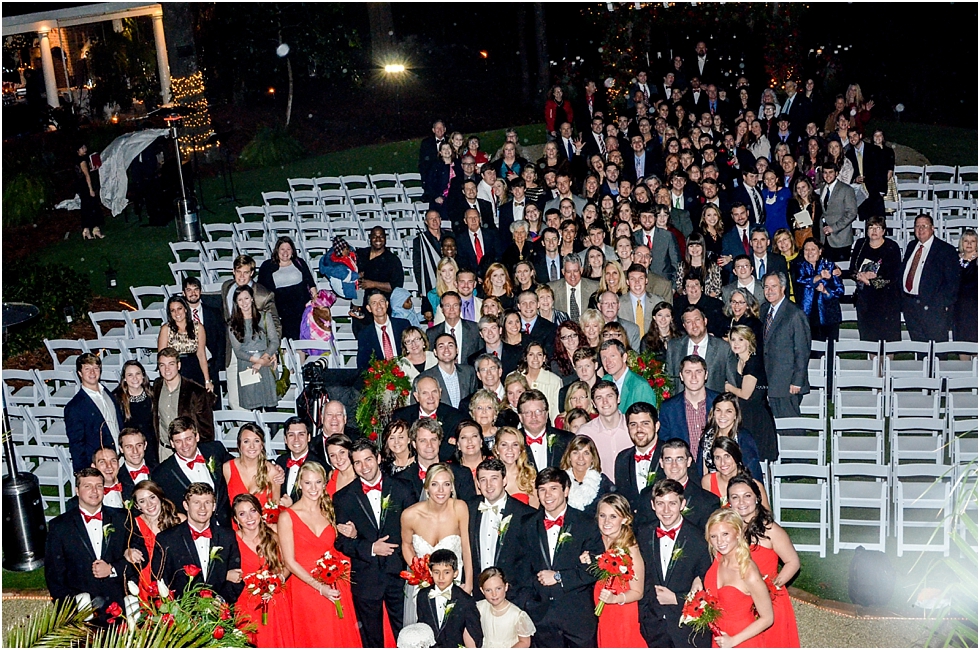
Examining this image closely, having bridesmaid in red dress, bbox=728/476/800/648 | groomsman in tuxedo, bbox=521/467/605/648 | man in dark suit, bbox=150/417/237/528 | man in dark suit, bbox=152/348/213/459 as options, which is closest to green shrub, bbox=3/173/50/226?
man in dark suit, bbox=152/348/213/459

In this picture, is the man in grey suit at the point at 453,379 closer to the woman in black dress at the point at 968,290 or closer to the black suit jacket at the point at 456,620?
the black suit jacket at the point at 456,620

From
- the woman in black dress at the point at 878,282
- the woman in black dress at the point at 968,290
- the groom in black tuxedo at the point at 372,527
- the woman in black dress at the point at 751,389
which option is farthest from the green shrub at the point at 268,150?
the groom in black tuxedo at the point at 372,527

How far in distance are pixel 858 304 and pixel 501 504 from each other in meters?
5.32

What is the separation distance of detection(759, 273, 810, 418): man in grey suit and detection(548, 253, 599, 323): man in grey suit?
1.53 metres

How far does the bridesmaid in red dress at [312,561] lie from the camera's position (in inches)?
273

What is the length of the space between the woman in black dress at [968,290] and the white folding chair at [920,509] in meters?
2.42

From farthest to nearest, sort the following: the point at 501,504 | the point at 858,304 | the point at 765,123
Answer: the point at 765,123 → the point at 858,304 → the point at 501,504

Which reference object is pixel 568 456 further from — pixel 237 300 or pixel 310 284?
pixel 310 284

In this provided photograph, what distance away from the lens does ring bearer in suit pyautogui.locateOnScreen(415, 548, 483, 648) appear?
6449mm

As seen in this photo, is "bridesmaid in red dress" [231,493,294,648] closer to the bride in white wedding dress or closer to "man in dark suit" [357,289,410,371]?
the bride in white wedding dress

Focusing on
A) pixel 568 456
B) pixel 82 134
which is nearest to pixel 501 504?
pixel 568 456

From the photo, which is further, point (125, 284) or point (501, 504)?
point (125, 284)

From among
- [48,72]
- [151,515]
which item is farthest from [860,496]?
[48,72]

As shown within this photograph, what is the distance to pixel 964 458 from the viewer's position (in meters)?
8.56
